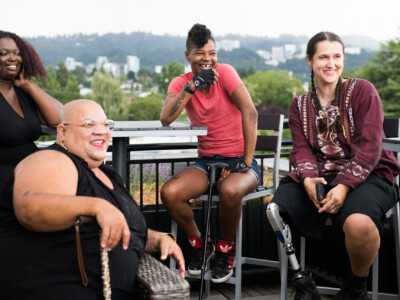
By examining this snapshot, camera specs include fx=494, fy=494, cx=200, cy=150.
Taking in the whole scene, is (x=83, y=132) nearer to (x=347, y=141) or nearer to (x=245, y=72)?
(x=347, y=141)

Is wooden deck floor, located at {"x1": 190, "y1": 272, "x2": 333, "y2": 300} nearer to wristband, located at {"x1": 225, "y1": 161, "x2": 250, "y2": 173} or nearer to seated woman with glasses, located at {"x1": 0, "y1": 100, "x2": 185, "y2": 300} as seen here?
wristband, located at {"x1": 225, "y1": 161, "x2": 250, "y2": 173}

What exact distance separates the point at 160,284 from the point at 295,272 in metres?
1.12

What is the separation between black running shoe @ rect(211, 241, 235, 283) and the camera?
2795 mm

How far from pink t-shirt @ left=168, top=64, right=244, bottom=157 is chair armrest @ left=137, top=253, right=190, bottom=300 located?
147 centimetres

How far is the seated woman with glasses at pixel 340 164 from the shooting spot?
2.33 m

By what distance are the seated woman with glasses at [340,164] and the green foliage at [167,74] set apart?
8711 centimetres

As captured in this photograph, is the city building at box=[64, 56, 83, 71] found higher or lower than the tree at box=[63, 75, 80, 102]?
higher

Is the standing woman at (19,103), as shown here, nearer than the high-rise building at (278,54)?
Yes

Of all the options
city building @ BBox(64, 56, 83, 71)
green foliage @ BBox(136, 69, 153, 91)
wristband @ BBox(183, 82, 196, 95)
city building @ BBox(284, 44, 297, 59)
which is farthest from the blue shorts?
city building @ BBox(284, 44, 297, 59)

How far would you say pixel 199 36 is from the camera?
3018mm

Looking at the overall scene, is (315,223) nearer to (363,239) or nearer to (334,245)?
(363,239)

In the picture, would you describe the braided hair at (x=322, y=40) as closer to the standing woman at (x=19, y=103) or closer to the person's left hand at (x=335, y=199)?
the person's left hand at (x=335, y=199)

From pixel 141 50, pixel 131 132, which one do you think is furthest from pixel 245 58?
pixel 131 132

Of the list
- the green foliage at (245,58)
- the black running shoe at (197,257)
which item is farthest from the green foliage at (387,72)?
the black running shoe at (197,257)
